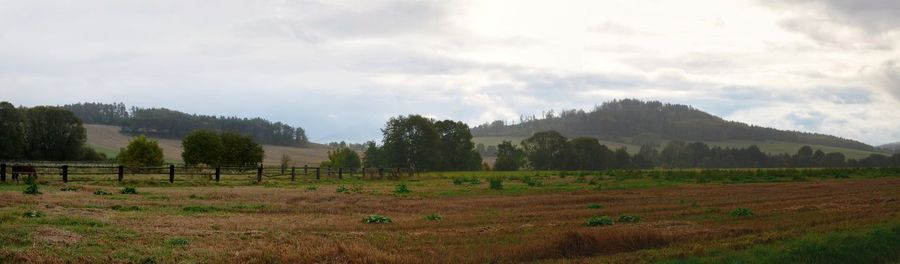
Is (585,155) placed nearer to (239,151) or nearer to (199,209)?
(239,151)

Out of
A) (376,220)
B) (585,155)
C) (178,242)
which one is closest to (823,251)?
(376,220)

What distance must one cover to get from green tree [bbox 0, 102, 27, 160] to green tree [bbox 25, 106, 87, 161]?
3.81 m

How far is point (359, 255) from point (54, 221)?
803 cm

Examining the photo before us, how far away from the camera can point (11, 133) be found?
88375mm

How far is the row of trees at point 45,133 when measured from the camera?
295 feet

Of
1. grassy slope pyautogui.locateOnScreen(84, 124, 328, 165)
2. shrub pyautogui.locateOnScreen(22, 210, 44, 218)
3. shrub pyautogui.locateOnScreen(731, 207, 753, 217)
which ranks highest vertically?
grassy slope pyautogui.locateOnScreen(84, 124, 328, 165)

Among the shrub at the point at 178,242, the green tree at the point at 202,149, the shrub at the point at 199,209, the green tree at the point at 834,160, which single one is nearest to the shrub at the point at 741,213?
the shrub at the point at 178,242

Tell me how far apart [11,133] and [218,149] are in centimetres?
2793

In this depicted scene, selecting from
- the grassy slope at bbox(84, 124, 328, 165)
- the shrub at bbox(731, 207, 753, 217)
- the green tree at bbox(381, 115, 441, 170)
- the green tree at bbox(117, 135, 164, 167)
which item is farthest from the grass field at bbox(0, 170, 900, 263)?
the grassy slope at bbox(84, 124, 328, 165)

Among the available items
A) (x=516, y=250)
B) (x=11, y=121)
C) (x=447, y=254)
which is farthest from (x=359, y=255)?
(x=11, y=121)

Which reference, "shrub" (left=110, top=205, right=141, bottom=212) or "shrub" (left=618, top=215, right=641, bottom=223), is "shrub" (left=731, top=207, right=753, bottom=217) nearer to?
"shrub" (left=618, top=215, right=641, bottom=223)

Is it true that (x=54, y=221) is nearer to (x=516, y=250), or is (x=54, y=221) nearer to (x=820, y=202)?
(x=516, y=250)

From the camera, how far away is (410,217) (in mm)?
20219

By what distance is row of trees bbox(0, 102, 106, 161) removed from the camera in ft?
295
